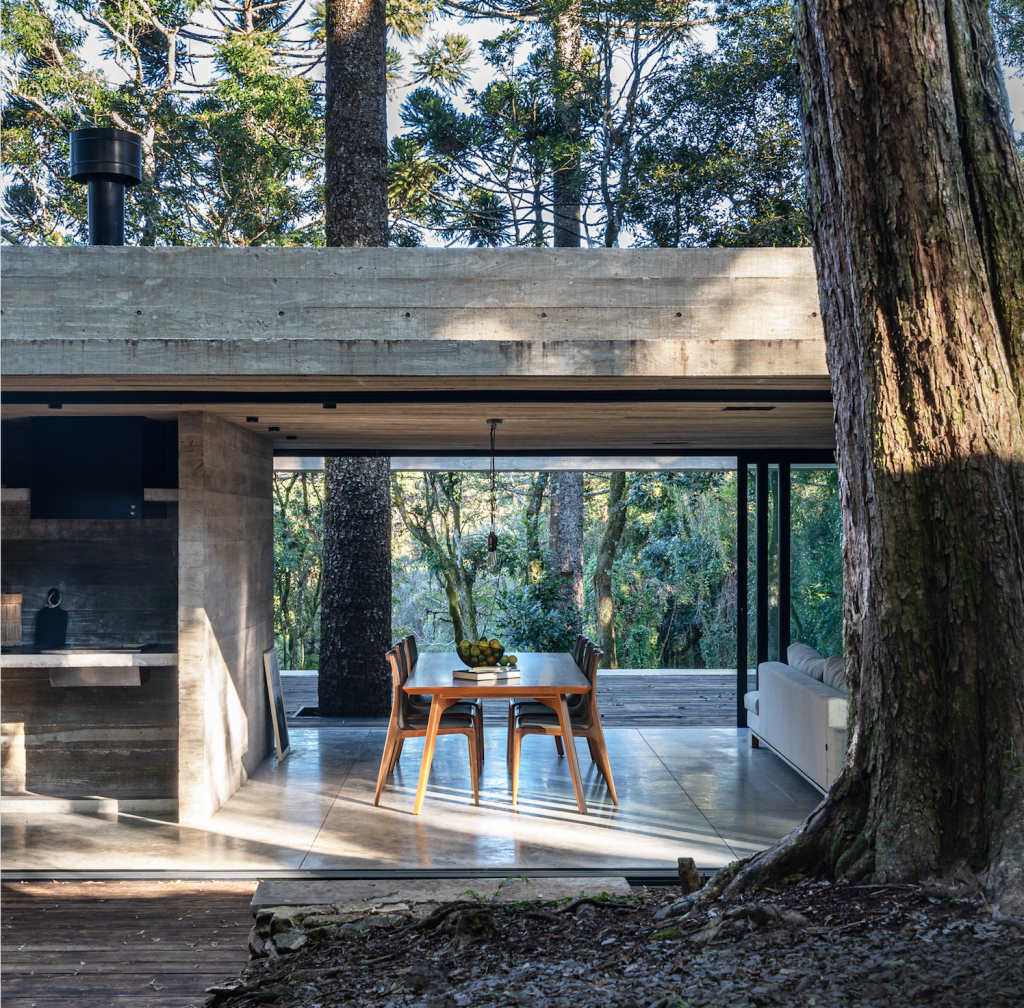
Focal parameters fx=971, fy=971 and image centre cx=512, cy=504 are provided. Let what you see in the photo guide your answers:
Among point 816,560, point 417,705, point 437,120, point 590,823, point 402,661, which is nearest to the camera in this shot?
Result: point 590,823

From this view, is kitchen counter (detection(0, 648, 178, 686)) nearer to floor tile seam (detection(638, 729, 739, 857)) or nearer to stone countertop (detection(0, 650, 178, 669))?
stone countertop (detection(0, 650, 178, 669))

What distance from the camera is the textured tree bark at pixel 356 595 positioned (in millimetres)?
8289

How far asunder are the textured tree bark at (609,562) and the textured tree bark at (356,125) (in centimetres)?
687

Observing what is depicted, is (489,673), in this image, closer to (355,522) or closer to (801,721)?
(801,721)

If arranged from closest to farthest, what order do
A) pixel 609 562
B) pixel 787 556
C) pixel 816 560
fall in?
pixel 816 560 < pixel 787 556 < pixel 609 562

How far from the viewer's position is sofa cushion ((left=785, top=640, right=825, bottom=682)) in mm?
5848

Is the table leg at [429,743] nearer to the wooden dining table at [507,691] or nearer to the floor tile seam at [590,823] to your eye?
the wooden dining table at [507,691]

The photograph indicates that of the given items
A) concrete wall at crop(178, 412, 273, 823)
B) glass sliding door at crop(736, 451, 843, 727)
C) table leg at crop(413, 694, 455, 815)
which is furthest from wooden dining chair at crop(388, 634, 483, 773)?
glass sliding door at crop(736, 451, 843, 727)

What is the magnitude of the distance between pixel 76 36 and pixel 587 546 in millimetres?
10303

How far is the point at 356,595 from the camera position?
8.36 meters

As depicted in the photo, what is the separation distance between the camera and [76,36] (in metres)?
11.5

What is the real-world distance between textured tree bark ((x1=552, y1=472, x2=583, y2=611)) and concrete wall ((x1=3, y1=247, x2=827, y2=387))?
7.39 meters

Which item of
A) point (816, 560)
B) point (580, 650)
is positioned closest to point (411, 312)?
point (580, 650)

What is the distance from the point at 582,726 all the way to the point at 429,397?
2199 mm
